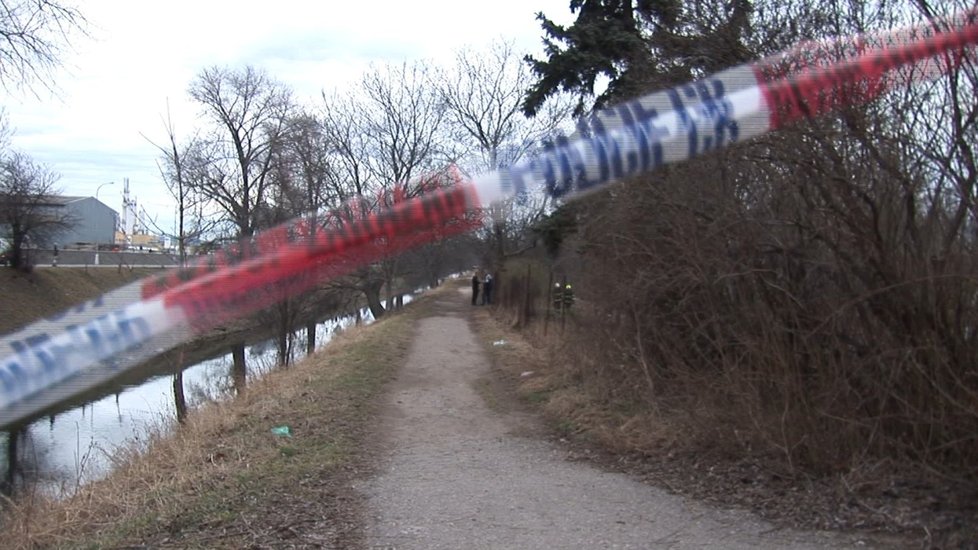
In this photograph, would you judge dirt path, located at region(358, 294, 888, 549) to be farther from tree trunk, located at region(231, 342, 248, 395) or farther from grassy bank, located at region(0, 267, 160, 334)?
grassy bank, located at region(0, 267, 160, 334)

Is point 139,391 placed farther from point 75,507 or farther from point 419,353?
point 75,507

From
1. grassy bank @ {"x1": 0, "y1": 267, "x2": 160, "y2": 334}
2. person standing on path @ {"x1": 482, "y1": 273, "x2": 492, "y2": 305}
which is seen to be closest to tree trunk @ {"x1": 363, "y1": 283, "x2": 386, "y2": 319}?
person standing on path @ {"x1": 482, "y1": 273, "x2": 492, "y2": 305}

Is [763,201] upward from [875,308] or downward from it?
upward

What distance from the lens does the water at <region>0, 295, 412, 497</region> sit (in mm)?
12855

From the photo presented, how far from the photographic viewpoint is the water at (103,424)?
1286 cm

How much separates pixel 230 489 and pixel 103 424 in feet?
44.1

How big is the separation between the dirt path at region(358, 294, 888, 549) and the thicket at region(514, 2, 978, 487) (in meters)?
0.99

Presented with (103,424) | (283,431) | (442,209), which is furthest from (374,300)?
(283,431)

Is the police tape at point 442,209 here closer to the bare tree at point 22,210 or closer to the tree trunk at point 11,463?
the tree trunk at point 11,463

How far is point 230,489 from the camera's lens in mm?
6270

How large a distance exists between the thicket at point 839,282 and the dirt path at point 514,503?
3.26ft

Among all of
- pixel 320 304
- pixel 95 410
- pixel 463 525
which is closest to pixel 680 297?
pixel 463 525

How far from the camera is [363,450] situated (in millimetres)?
7922

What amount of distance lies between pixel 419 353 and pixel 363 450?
29.0 ft
